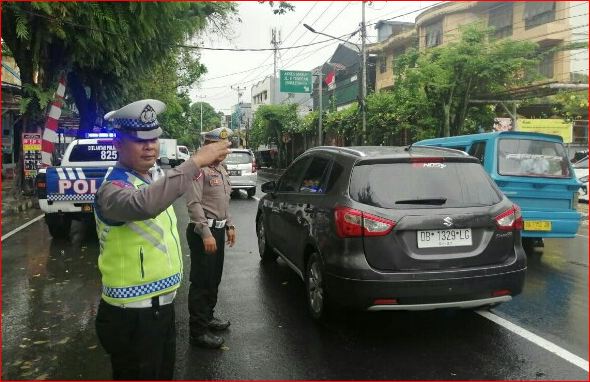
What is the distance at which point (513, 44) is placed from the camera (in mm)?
14617

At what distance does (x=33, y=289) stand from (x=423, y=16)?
29.0 meters

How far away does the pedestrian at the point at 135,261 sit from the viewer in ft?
7.52

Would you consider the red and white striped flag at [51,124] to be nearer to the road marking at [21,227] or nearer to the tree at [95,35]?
the tree at [95,35]

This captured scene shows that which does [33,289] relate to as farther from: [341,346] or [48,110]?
[48,110]

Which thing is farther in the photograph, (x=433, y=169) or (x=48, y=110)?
(x=48, y=110)

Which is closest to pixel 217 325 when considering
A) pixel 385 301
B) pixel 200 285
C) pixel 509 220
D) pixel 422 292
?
pixel 200 285

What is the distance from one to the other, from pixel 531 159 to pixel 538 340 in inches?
153

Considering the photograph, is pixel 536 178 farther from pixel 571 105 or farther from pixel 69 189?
pixel 571 105

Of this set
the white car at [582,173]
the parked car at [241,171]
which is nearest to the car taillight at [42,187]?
the parked car at [241,171]

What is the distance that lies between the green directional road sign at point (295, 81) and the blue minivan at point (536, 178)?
23.0m

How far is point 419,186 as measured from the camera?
4.18 m

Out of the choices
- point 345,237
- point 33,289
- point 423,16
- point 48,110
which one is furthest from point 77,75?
point 423,16

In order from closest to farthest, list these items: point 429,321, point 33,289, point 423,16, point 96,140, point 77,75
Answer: point 429,321
point 33,289
point 96,140
point 77,75
point 423,16

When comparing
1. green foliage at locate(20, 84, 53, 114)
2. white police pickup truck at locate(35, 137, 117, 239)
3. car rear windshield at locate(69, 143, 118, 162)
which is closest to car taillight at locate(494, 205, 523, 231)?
white police pickup truck at locate(35, 137, 117, 239)
